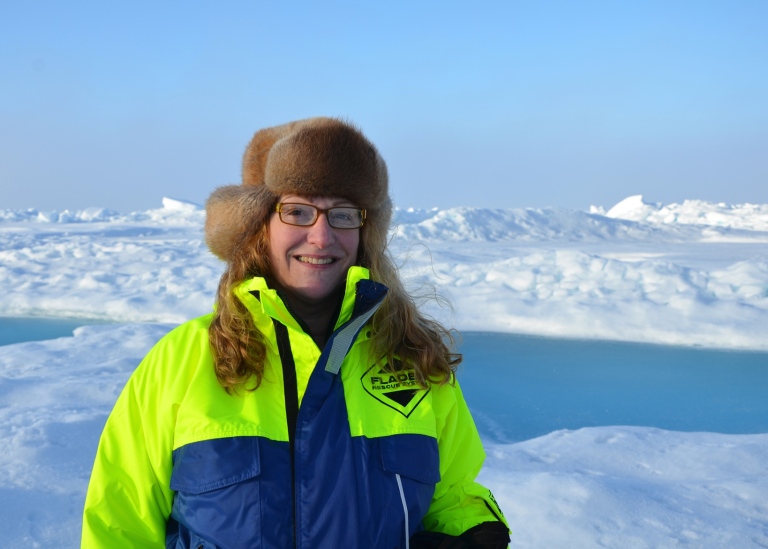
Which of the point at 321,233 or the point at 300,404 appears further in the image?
the point at 321,233

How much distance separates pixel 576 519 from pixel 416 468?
1.40 metres

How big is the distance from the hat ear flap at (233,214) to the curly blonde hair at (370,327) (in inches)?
0.6

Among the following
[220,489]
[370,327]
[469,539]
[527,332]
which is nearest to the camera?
[220,489]

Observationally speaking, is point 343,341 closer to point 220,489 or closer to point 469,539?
point 220,489

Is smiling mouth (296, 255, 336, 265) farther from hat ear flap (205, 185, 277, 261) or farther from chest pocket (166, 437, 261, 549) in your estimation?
chest pocket (166, 437, 261, 549)

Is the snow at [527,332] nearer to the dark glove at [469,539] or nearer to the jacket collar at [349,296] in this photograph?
the jacket collar at [349,296]

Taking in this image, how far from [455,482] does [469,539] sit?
0.12 meters

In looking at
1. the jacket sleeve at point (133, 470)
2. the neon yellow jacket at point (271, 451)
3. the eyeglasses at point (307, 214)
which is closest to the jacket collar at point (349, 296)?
the neon yellow jacket at point (271, 451)

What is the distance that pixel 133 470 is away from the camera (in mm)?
1116

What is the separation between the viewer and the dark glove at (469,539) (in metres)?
1.18

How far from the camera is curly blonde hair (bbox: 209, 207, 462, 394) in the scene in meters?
1.16

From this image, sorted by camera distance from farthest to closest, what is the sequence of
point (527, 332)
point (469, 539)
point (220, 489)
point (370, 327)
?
point (527, 332), point (370, 327), point (469, 539), point (220, 489)

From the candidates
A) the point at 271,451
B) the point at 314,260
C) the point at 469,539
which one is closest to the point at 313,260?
the point at 314,260

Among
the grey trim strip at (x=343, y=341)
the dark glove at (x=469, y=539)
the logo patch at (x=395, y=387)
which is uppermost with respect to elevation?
the grey trim strip at (x=343, y=341)
